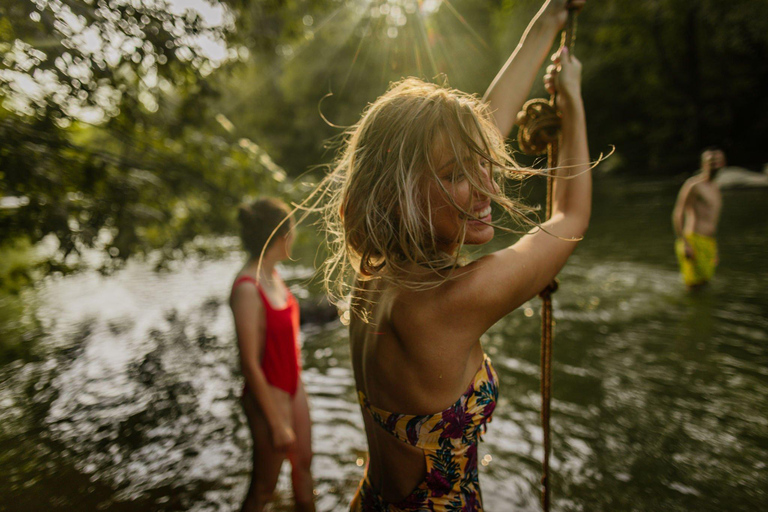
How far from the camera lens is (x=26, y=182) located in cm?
430

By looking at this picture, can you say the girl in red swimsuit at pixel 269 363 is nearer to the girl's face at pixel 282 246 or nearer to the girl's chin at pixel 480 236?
the girl's face at pixel 282 246

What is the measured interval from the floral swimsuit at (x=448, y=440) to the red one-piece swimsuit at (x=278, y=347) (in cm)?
138

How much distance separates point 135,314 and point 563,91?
971 centimetres

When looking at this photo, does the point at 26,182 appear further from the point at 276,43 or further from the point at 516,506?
the point at 516,506

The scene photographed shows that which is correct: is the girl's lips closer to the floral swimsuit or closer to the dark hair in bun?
the floral swimsuit

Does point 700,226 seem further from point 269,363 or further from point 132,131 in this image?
point 132,131

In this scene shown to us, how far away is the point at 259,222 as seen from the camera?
312 centimetres

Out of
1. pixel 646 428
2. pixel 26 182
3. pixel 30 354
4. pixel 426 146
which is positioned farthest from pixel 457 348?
pixel 30 354

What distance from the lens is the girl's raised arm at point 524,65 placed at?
6.48 ft

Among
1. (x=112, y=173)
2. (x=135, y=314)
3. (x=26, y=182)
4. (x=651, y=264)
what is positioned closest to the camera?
(x=26, y=182)

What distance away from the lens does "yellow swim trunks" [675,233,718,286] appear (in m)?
8.01

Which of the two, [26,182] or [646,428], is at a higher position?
[26,182]

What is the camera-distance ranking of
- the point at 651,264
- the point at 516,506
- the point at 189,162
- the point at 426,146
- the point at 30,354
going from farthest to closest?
1. the point at 651,264
2. the point at 30,354
3. the point at 189,162
4. the point at 516,506
5. the point at 426,146

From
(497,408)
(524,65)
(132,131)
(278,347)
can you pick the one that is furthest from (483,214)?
(132,131)
